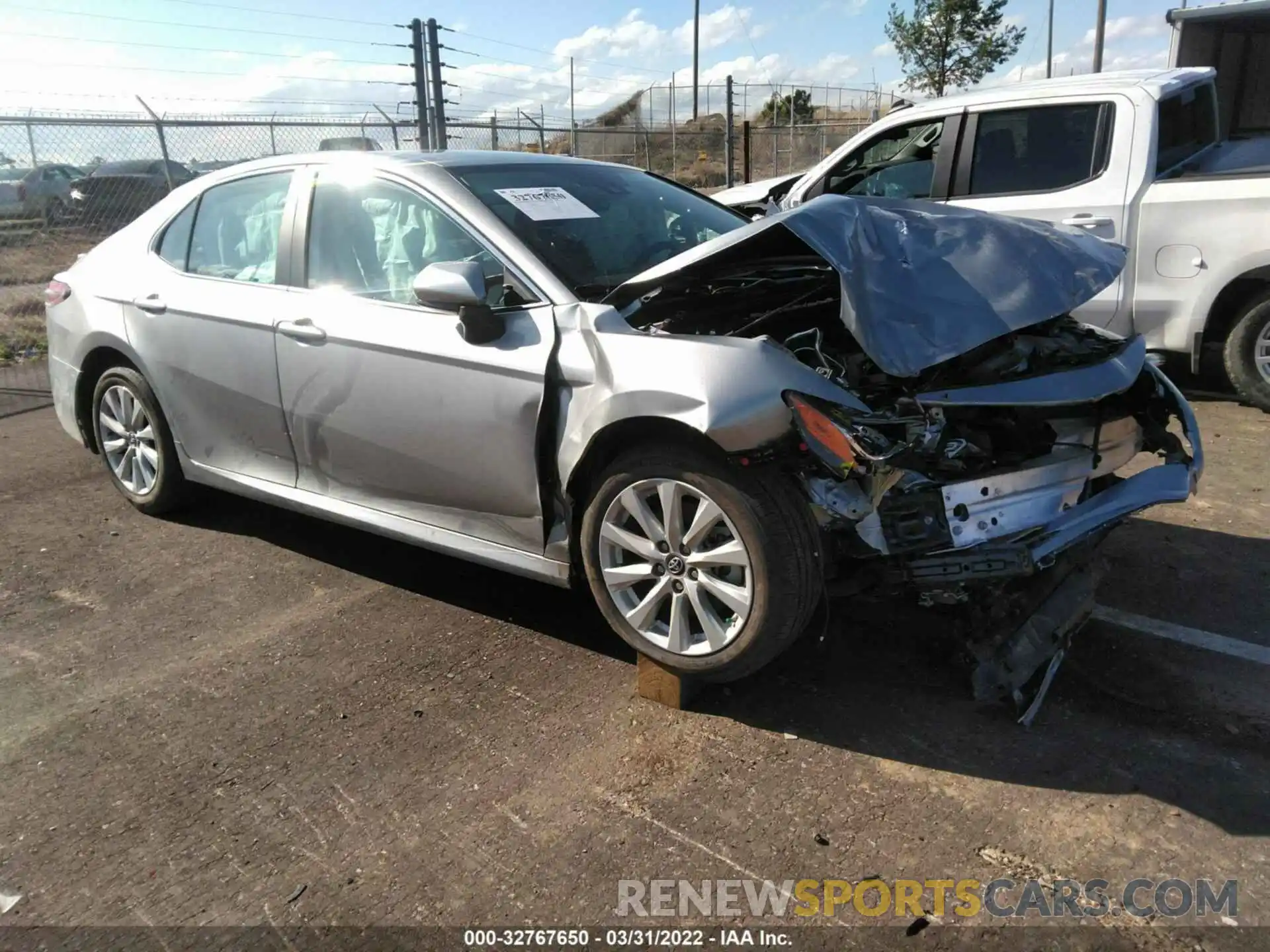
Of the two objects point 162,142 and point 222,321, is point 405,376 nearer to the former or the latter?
point 222,321

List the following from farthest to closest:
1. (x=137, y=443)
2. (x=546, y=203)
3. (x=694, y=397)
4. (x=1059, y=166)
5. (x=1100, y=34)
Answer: (x=1100, y=34), (x=1059, y=166), (x=137, y=443), (x=546, y=203), (x=694, y=397)

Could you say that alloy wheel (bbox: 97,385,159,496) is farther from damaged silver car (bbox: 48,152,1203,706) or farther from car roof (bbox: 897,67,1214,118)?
car roof (bbox: 897,67,1214,118)

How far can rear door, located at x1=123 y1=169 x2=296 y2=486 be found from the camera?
4.12 meters

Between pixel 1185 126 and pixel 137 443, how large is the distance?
21.4 ft

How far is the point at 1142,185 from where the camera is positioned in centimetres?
595

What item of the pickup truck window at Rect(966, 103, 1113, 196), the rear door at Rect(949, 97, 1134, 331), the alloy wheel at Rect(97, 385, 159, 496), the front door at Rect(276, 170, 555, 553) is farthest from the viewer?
the pickup truck window at Rect(966, 103, 1113, 196)

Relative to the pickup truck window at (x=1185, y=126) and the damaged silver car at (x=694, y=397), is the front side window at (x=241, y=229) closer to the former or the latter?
the damaged silver car at (x=694, y=397)

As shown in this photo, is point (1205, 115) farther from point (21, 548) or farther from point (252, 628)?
point (21, 548)

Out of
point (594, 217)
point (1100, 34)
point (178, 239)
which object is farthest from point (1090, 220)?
point (1100, 34)

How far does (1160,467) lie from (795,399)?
1.46 meters

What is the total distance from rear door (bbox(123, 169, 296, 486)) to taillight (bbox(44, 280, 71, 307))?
2.05ft

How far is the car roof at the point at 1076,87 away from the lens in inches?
239

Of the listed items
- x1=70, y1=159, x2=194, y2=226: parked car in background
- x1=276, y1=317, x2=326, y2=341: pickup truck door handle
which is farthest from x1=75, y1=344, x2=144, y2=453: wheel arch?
x1=70, y1=159, x2=194, y2=226: parked car in background

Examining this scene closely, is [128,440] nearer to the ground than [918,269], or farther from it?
nearer to the ground
